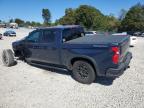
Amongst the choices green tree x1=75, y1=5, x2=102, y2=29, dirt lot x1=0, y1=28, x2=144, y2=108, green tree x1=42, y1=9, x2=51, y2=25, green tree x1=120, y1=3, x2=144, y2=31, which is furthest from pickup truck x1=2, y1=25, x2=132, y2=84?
green tree x1=42, y1=9, x2=51, y2=25

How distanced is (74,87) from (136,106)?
2.10 meters

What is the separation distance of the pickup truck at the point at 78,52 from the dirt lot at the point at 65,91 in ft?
1.56

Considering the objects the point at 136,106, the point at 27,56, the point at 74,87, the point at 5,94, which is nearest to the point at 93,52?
the point at 74,87

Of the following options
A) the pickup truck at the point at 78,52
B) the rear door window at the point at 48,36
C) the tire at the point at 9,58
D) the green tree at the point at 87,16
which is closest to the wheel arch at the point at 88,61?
the pickup truck at the point at 78,52

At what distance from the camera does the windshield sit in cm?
693

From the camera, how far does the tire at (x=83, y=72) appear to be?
622 cm

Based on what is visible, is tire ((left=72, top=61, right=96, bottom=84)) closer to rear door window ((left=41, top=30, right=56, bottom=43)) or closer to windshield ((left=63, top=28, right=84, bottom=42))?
windshield ((left=63, top=28, right=84, bottom=42))

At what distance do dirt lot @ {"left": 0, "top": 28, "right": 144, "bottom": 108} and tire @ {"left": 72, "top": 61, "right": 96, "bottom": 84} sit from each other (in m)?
0.18

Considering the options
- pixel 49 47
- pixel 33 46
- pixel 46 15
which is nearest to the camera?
pixel 49 47

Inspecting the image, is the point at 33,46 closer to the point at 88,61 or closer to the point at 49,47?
the point at 49,47

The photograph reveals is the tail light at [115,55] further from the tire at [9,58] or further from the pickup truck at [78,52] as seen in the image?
the tire at [9,58]

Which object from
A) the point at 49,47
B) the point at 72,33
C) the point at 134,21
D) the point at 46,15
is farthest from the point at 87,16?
the point at 46,15

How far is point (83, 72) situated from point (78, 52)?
71 centimetres

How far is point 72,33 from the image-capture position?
7262mm
